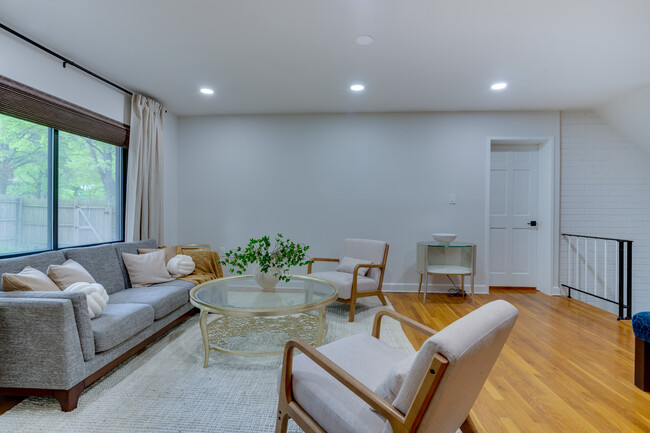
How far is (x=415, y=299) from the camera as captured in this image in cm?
391

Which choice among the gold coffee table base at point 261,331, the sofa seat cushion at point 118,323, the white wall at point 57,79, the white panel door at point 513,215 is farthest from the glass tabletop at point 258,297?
the white panel door at point 513,215

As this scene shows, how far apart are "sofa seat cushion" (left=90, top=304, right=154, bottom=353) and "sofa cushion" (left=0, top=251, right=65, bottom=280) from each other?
57cm

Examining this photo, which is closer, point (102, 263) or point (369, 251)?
point (102, 263)

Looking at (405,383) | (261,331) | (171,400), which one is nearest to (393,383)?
(405,383)

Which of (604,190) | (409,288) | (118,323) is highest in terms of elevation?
(604,190)

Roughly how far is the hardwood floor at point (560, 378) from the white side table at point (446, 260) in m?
0.46

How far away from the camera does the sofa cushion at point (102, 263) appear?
8.30 ft

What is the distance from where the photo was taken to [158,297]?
249cm

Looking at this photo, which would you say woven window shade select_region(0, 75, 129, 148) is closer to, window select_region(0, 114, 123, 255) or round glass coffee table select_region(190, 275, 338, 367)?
window select_region(0, 114, 123, 255)

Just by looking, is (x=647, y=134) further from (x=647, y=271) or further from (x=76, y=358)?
(x=76, y=358)

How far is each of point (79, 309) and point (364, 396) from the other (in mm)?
1651

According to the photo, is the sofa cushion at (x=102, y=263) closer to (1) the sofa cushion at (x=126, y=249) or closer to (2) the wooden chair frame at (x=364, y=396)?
(1) the sofa cushion at (x=126, y=249)

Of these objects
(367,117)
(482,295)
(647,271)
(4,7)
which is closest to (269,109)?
(367,117)

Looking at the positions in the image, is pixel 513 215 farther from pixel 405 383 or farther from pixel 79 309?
pixel 79 309
